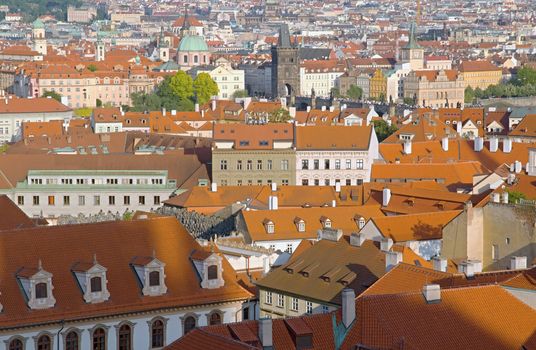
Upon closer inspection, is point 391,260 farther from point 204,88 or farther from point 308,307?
point 204,88

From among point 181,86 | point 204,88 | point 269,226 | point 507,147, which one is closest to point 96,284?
point 269,226

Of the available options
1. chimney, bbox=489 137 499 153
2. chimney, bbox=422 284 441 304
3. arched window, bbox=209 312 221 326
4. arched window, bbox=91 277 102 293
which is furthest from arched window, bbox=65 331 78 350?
chimney, bbox=489 137 499 153

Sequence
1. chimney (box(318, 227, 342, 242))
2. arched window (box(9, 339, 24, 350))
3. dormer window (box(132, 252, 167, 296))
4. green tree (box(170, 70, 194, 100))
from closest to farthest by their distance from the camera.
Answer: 1. arched window (box(9, 339, 24, 350))
2. dormer window (box(132, 252, 167, 296))
3. chimney (box(318, 227, 342, 242))
4. green tree (box(170, 70, 194, 100))

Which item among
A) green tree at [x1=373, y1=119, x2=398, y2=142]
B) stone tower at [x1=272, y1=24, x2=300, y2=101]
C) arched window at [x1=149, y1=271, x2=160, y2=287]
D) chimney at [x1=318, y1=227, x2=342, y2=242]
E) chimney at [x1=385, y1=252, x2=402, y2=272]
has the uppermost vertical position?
chimney at [x1=385, y1=252, x2=402, y2=272]

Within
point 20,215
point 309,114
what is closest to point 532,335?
point 20,215

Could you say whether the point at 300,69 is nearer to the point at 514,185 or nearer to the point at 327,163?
the point at 327,163

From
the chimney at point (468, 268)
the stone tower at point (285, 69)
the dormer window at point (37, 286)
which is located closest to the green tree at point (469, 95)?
the stone tower at point (285, 69)

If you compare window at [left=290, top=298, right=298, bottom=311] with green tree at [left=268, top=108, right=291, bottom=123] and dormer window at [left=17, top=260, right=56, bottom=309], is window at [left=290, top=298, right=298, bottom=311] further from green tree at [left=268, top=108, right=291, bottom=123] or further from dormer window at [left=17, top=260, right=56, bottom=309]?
green tree at [left=268, top=108, right=291, bottom=123]

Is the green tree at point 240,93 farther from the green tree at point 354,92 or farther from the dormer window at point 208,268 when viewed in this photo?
the dormer window at point 208,268
